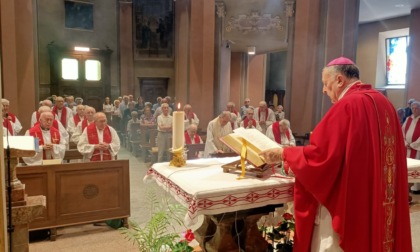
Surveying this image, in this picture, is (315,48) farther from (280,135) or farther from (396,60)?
(396,60)

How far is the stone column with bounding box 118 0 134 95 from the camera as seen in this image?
19.8m

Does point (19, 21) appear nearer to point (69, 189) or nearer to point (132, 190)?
point (132, 190)

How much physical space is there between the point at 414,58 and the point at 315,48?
147 inches

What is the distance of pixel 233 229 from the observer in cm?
283

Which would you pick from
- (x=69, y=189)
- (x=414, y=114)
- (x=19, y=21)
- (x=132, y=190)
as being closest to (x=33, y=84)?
(x=19, y=21)

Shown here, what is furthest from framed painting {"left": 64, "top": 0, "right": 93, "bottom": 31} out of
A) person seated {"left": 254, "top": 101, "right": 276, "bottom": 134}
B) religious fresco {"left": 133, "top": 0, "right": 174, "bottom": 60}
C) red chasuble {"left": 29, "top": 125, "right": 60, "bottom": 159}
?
red chasuble {"left": 29, "top": 125, "right": 60, "bottom": 159}

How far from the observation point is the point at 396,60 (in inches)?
540

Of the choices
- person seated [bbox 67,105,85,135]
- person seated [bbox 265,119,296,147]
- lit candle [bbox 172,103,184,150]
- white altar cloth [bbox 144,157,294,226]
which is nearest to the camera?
white altar cloth [bbox 144,157,294,226]

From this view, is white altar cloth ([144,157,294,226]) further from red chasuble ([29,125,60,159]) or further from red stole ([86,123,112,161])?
red chasuble ([29,125,60,159])

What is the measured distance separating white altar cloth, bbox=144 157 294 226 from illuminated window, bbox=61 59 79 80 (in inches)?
700

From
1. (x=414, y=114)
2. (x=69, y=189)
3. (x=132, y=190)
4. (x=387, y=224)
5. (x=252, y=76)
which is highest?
(x=252, y=76)

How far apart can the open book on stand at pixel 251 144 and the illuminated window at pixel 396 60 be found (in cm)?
1282

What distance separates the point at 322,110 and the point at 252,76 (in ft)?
30.5

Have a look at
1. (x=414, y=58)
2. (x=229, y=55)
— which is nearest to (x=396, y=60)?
(x=414, y=58)
